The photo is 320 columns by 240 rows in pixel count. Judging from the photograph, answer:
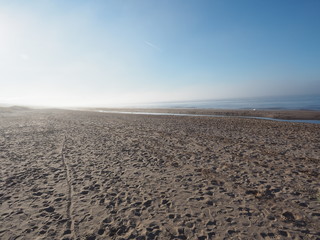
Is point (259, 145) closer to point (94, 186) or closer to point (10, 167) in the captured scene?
point (94, 186)

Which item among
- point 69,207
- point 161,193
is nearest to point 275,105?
point 161,193

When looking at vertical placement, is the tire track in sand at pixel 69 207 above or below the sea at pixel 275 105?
below

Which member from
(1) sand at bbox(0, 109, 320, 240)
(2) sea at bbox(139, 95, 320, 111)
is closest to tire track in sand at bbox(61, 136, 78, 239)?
(1) sand at bbox(0, 109, 320, 240)

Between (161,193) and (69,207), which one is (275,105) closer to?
(161,193)

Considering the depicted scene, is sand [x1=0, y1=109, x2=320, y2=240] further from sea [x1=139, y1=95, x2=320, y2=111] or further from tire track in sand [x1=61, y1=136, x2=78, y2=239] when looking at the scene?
sea [x1=139, y1=95, x2=320, y2=111]

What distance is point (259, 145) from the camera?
511 inches

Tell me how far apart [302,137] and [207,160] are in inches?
435

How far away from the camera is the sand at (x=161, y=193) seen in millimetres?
4855

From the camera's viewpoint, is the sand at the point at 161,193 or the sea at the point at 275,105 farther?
the sea at the point at 275,105

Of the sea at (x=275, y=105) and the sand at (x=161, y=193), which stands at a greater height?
the sea at (x=275, y=105)

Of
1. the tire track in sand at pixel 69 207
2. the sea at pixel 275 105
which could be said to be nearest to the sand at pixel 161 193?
the tire track in sand at pixel 69 207

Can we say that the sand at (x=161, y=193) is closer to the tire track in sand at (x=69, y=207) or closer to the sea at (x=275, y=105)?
the tire track in sand at (x=69, y=207)

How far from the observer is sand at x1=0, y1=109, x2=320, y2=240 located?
4.86 m

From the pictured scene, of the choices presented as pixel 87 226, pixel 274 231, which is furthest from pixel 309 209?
pixel 87 226
